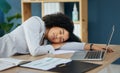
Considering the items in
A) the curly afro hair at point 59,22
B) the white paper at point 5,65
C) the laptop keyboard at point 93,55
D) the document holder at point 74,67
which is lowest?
the document holder at point 74,67

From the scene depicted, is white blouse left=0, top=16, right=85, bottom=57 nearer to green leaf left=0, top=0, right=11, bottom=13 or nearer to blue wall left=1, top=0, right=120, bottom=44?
blue wall left=1, top=0, right=120, bottom=44

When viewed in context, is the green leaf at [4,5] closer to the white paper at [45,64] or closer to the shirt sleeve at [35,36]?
the shirt sleeve at [35,36]

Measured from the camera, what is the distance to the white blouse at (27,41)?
1.79 meters

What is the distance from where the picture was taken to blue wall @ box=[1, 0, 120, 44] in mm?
3797

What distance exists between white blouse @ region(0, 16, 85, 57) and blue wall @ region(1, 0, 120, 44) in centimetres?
197

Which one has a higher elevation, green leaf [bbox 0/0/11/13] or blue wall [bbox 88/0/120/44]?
green leaf [bbox 0/0/11/13]

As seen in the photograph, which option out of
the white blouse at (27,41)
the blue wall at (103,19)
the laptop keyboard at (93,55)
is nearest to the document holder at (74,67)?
the laptop keyboard at (93,55)

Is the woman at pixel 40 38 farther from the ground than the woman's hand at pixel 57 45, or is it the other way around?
the woman at pixel 40 38

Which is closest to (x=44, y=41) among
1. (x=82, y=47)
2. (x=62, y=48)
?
(x=62, y=48)

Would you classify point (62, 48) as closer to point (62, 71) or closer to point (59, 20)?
point (59, 20)

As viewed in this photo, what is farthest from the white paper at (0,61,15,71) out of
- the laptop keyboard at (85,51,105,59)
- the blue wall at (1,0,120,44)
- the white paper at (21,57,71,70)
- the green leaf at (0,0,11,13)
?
the green leaf at (0,0,11,13)

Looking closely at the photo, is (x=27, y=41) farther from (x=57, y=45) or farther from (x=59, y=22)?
(x=59, y=22)

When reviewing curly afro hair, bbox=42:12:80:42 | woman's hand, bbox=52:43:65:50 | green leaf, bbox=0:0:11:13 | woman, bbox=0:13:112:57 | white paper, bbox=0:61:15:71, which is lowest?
white paper, bbox=0:61:15:71

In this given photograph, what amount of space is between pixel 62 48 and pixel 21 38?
348 millimetres
